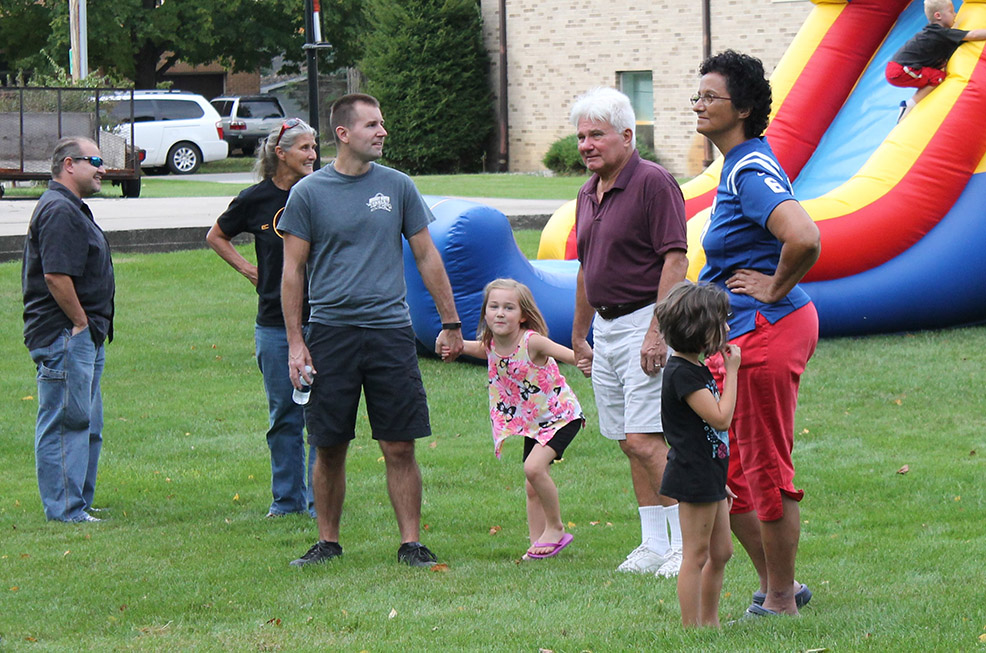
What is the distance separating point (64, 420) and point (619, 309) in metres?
3.07

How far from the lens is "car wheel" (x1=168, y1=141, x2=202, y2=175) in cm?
3294

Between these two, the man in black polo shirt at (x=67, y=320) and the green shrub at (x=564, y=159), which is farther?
the green shrub at (x=564, y=159)

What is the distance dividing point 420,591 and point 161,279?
1025cm

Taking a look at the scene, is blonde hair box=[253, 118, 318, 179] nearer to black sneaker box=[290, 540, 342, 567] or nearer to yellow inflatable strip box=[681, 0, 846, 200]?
black sneaker box=[290, 540, 342, 567]

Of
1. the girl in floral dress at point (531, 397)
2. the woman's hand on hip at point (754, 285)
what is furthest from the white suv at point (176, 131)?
the woman's hand on hip at point (754, 285)

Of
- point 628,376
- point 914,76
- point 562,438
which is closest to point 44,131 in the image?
point 914,76

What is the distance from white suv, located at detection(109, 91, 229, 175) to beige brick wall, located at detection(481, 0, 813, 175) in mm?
7856

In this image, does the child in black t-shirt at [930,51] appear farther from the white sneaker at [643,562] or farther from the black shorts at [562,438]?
the white sneaker at [643,562]

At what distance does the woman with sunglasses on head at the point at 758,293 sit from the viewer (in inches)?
169

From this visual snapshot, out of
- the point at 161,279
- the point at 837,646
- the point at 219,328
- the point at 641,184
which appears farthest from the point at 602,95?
the point at 161,279

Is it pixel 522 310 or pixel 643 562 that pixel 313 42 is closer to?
pixel 522 310

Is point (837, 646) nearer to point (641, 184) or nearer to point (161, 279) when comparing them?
point (641, 184)

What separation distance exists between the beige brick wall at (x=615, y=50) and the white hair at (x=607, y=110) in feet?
83.9

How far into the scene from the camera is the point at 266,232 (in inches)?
259
